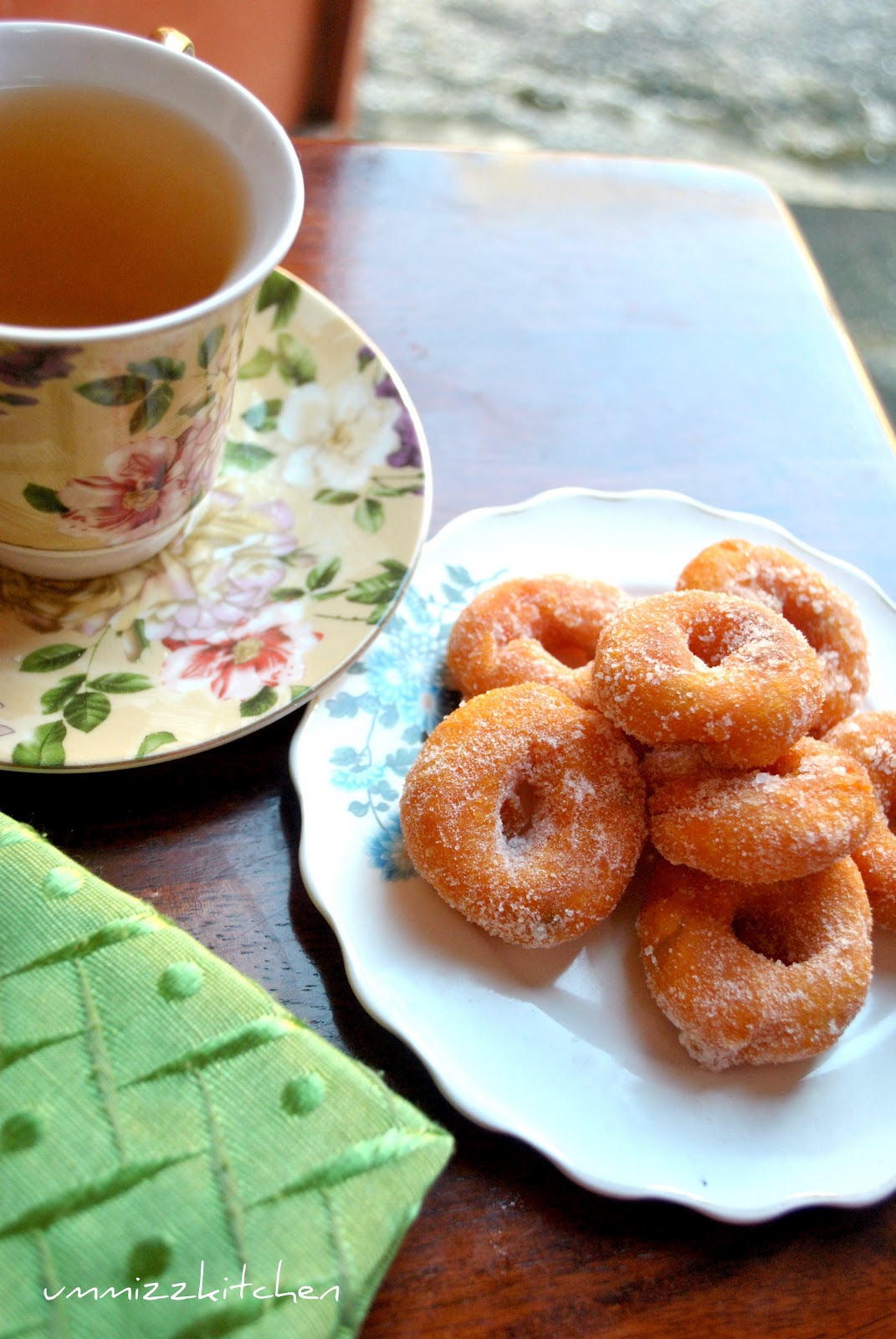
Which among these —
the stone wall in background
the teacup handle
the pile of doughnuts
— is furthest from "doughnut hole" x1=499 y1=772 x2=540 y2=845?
the stone wall in background

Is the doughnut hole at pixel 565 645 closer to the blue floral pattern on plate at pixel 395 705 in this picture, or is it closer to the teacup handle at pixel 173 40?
the blue floral pattern on plate at pixel 395 705

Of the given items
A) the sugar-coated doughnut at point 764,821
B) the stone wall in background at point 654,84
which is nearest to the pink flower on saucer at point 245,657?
the sugar-coated doughnut at point 764,821

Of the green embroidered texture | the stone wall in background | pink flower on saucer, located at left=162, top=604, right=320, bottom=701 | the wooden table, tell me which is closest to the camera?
the green embroidered texture

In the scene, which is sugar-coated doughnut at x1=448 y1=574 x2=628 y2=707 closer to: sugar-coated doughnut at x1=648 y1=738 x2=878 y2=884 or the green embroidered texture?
sugar-coated doughnut at x1=648 y1=738 x2=878 y2=884

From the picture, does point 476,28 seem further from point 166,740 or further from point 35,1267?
point 35,1267

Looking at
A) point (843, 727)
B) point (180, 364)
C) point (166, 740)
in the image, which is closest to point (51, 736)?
point (166, 740)

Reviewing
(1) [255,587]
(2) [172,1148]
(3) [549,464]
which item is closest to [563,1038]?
(2) [172,1148]
